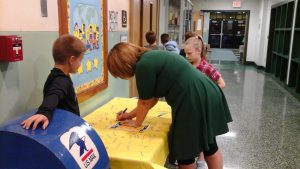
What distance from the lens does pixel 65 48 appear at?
4.94ft

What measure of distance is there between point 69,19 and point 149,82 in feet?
2.60

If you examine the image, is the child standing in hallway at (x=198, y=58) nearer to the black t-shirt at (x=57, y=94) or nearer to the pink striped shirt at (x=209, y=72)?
the pink striped shirt at (x=209, y=72)

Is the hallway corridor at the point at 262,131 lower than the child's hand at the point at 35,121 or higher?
lower

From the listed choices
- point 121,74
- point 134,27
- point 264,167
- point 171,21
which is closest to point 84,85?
point 121,74

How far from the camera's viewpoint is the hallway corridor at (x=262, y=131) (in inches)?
113

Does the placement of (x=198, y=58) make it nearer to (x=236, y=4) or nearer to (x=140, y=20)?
(x=140, y=20)

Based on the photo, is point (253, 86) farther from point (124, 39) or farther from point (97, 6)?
point (97, 6)

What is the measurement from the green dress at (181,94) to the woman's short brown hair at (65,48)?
343 millimetres

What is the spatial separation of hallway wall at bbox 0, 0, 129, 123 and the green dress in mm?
598

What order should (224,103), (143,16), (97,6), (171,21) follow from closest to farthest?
(224,103)
(97,6)
(143,16)
(171,21)

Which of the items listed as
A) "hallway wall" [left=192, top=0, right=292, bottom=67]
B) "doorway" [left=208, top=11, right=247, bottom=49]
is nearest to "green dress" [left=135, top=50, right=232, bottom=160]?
"hallway wall" [left=192, top=0, right=292, bottom=67]

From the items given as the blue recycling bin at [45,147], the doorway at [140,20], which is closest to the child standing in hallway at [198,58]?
the doorway at [140,20]

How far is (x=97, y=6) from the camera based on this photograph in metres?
2.39

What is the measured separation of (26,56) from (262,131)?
315cm
